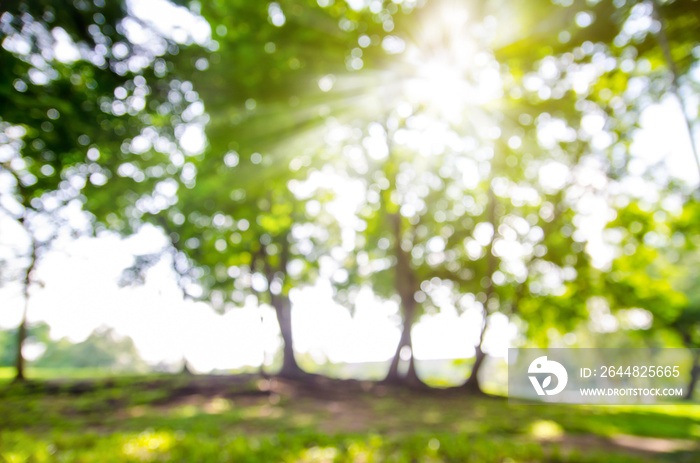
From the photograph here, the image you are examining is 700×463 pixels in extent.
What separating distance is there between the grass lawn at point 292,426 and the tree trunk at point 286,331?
7.88 feet

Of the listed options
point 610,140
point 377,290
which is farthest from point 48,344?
point 610,140

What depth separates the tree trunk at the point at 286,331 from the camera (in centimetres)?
1791

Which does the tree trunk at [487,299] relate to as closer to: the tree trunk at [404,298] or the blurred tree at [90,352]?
the tree trunk at [404,298]

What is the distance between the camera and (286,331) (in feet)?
63.1

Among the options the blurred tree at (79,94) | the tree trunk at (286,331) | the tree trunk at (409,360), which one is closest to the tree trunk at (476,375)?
the tree trunk at (409,360)

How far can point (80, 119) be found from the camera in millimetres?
4527

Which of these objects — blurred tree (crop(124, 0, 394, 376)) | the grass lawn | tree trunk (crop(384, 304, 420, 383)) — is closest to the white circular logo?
the grass lawn

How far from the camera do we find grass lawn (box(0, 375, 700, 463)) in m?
5.73

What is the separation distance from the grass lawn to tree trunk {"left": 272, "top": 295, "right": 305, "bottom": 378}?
2.40m

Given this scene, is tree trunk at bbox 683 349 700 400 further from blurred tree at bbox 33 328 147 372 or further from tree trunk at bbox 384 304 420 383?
blurred tree at bbox 33 328 147 372

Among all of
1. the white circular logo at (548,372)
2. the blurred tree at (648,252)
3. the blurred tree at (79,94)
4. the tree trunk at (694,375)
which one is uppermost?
the blurred tree at (79,94)

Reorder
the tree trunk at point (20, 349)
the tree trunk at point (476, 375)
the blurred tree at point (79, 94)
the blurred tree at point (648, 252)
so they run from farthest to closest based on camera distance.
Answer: the tree trunk at point (476, 375) → the tree trunk at point (20, 349) → the blurred tree at point (648, 252) → the blurred tree at point (79, 94)

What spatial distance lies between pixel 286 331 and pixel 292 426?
11257 mm

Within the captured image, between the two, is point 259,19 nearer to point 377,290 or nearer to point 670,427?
point 670,427
